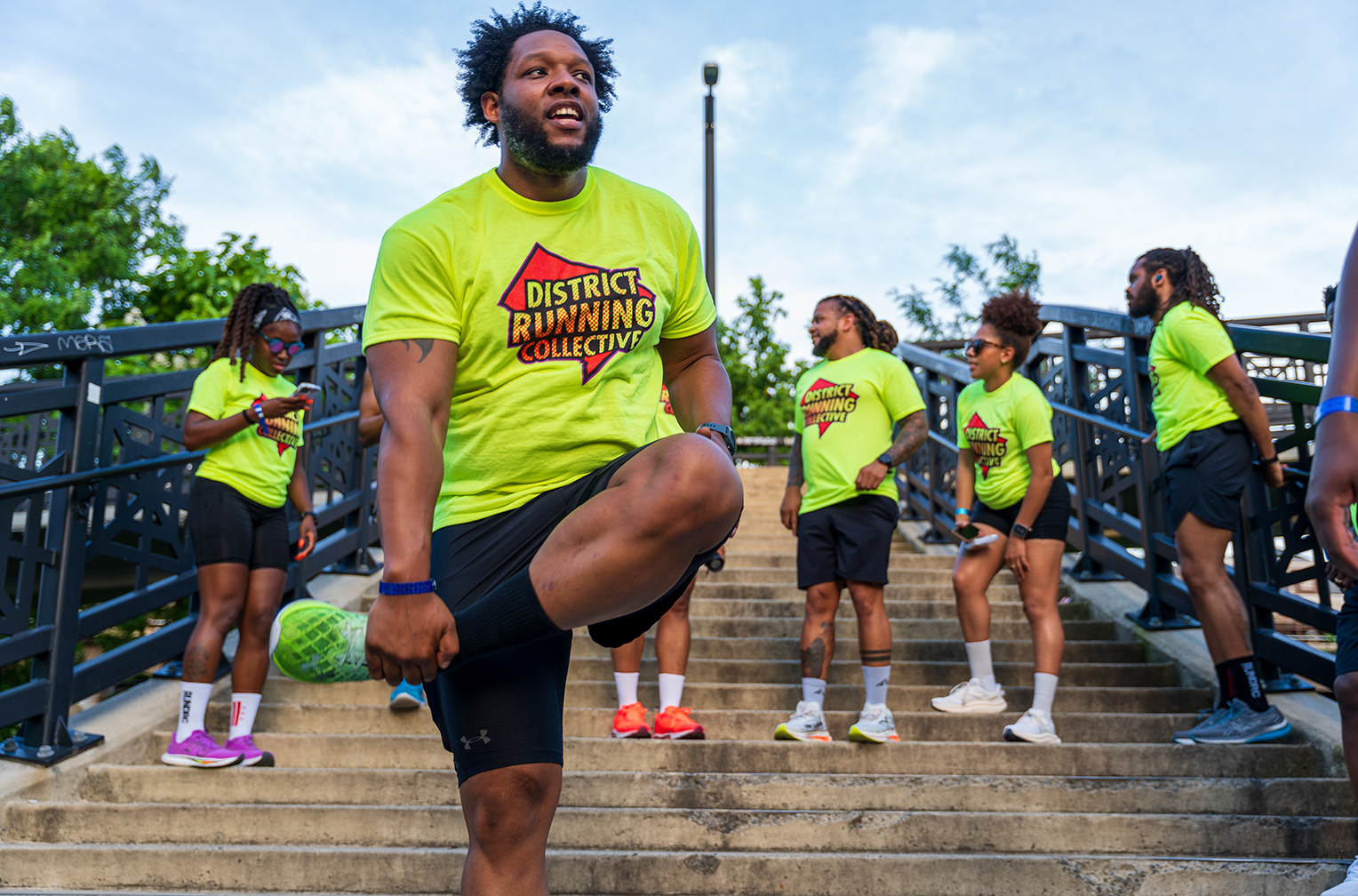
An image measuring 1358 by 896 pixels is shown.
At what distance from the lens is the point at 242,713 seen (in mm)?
3902

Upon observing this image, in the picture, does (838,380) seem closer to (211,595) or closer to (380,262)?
(211,595)

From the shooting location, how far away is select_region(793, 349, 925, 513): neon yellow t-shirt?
15.2ft

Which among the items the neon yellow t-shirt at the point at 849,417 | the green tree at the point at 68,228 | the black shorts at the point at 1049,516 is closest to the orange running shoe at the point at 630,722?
the neon yellow t-shirt at the point at 849,417

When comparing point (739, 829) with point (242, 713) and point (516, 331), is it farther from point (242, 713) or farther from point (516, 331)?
point (516, 331)

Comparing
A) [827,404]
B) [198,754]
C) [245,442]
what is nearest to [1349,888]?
[827,404]

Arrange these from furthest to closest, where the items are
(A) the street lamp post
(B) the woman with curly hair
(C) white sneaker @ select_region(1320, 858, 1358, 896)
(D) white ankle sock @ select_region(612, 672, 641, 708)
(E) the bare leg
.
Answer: (A) the street lamp post < (B) the woman with curly hair < (D) white ankle sock @ select_region(612, 672, 641, 708) < (C) white sneaker @ select_region(1320, 858, 1358, 896) < (E) the bare leg

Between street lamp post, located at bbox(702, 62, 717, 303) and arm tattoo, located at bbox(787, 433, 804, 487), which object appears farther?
street lamp post, located at bbox(702, 62, 717, 303)

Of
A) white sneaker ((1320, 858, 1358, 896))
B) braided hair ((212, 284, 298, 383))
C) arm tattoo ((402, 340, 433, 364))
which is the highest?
braided hair ((212, 284, 298, 383))

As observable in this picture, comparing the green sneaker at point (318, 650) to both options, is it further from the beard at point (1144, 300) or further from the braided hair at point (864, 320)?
the beard at point (1144, 300)

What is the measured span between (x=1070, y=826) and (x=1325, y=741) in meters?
1.22

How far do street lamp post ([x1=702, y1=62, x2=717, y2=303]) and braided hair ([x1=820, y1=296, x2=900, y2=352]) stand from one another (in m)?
7.27

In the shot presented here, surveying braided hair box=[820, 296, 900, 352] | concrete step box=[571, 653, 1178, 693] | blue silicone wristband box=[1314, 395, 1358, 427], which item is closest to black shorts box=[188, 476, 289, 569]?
concrete step box=[571, 653, 1178, 693]

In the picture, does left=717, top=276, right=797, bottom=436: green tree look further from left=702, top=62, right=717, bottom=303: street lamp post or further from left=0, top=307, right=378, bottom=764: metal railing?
left=0, top=307, right=378, bottom=764: metal railing

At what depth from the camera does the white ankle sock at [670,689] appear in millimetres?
4199
